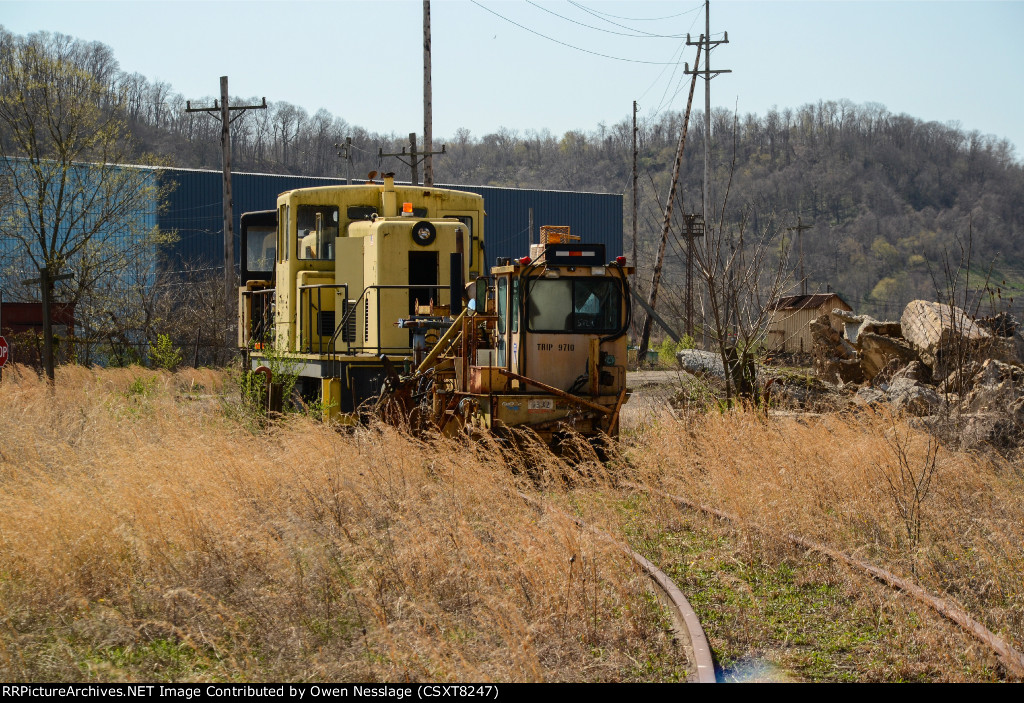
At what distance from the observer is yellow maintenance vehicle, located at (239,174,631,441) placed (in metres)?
11.9

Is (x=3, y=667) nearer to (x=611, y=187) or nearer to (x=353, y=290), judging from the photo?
(x=353, y=290)

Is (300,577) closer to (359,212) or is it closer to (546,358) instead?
(546,358)

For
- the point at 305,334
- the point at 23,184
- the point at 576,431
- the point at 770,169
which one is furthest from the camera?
the point at 770,169

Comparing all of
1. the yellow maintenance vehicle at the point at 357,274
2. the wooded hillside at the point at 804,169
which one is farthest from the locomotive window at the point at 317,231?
the wooded hillside at the point at 804,169

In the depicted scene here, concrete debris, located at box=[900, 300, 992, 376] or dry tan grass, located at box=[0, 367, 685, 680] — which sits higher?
concrete debris, located at box=[900, 300, 992, 376]

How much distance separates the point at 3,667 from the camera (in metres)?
5.31

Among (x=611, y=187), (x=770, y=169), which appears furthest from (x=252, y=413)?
(x=770, y=169)

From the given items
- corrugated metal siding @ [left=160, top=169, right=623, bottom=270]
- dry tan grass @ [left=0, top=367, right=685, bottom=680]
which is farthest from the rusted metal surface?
corrugated metal siding @ [left=160, top=169, right=623, bottom=270]

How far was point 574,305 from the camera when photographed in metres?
12.2

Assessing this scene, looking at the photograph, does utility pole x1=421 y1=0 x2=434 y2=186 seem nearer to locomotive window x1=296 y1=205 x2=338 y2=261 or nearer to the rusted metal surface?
locomotive window x1=296 y1=205 x2=338 y2=261

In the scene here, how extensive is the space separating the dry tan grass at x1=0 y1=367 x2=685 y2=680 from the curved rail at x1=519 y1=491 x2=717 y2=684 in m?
0.14

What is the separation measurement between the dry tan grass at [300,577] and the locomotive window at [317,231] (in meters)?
6.28

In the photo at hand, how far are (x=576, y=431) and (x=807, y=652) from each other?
6144mm

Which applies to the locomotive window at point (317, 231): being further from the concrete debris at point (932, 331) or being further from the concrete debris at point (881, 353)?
the concrete debris at point (932, 331)
